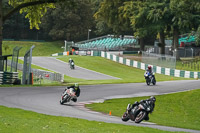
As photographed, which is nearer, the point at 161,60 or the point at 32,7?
the point at 32,7

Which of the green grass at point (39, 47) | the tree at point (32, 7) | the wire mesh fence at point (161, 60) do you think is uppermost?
the tree at point (32, 7)

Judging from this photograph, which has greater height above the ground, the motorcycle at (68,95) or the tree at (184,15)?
the tree at (184,15)

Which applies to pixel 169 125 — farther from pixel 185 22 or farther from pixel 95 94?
pixel 185 22

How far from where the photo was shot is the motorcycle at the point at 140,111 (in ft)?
51.2

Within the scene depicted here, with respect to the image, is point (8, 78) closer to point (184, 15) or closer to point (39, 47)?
point (184, 15)

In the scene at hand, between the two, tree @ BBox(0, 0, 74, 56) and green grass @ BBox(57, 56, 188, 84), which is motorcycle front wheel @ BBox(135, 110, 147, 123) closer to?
tree @ BBox(0, 0, 74, 56)

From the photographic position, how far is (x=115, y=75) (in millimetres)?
51938

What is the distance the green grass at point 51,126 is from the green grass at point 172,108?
12.8 feet

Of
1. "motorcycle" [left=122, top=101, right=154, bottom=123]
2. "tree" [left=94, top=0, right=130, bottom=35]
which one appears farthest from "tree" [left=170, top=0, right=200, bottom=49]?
"motorcycle" [left=122, top=101, right=154, bottom=123]

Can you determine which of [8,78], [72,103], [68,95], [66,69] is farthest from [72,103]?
[66,69]

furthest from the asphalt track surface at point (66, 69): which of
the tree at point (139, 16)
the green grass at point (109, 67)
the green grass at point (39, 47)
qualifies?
the green grass at point (39, 47)

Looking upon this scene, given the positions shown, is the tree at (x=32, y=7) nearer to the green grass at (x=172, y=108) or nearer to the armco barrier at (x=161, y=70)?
the green grass at (x=172, y=108)

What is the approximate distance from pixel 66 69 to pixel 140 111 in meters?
38.1

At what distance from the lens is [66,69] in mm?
53500
